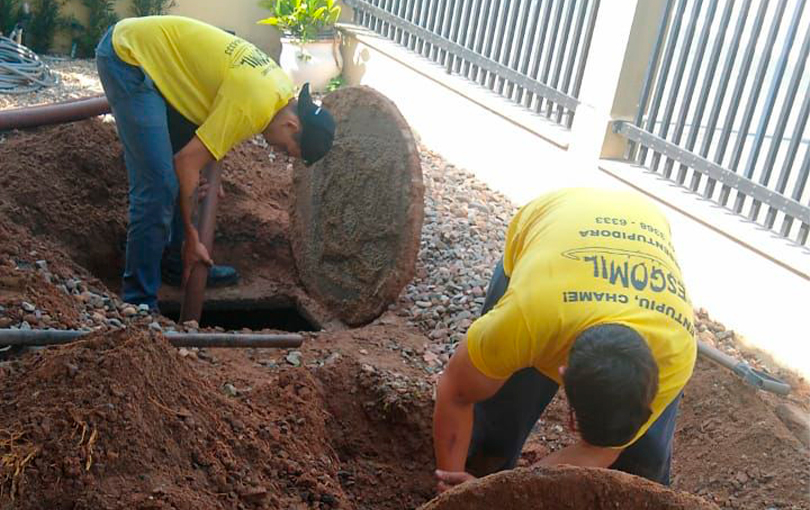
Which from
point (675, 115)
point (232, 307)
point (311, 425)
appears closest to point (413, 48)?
point (675, 115)

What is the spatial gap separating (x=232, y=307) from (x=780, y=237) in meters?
3.19

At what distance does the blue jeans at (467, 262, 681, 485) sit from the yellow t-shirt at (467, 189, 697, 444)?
0.33 meters

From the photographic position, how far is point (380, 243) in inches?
178

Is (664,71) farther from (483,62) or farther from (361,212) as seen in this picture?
(361,212)

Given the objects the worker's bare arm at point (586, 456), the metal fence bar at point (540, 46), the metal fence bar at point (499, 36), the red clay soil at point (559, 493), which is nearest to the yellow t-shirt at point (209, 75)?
the worker's bare arm at point (586, 456)

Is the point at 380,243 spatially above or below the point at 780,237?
below

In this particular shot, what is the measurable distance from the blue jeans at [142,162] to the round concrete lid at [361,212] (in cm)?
95

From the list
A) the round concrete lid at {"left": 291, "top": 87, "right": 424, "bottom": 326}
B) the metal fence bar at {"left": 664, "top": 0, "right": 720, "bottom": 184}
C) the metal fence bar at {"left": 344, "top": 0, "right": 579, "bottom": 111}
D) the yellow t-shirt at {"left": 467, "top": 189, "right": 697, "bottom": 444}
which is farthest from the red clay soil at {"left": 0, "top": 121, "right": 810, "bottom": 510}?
the metal fence bar at {"left": 344, "top": 0, "right": 579, "bottom": 111}

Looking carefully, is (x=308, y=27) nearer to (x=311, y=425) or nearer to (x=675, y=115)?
(x=675, y=115)

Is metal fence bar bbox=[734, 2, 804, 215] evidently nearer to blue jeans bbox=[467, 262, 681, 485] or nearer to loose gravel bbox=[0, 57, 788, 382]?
loose gravel bbox=[0, 57, 788, 382]

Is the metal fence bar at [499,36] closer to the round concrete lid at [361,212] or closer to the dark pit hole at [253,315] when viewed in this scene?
the round concrete lid at [361,212]

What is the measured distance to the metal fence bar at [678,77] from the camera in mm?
5191

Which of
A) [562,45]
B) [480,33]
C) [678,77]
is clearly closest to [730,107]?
[678,77]

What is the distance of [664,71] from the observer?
542 centimetres
